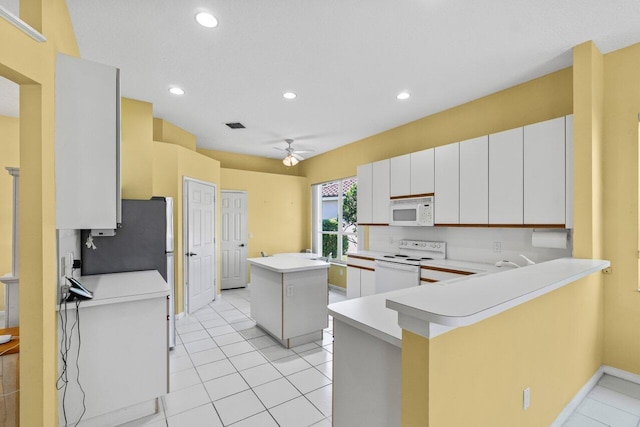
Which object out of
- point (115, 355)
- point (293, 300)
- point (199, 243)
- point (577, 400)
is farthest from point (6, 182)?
point (577, 400)

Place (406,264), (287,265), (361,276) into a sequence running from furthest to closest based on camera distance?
1. (361,276)
2. (406,264)
3. (287,265)

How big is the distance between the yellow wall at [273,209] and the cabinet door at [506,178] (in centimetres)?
431

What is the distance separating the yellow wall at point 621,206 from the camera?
247cm

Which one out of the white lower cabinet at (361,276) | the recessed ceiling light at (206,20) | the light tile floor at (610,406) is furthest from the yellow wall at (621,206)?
the recessed ceiling light at (206,20)

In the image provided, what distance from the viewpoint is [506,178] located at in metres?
2.98

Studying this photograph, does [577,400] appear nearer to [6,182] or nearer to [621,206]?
[621,206]

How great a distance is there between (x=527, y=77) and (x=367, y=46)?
185cm

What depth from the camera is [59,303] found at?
1793 mm

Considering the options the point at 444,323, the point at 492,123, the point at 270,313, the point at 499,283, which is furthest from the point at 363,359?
the point at 492,123

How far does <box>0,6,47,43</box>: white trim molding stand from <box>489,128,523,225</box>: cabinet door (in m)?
3.64

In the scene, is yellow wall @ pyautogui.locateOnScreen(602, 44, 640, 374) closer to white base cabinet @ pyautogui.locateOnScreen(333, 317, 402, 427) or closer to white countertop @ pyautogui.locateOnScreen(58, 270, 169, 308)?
white base cabinet @ pyautogui.locateOnScreen(333, 317, 402, 427)

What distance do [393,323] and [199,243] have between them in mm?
4059

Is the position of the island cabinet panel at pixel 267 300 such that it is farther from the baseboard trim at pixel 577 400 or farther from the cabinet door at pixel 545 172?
the cabinet door at pixel 545 172

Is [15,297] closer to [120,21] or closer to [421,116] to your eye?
[120,21]
